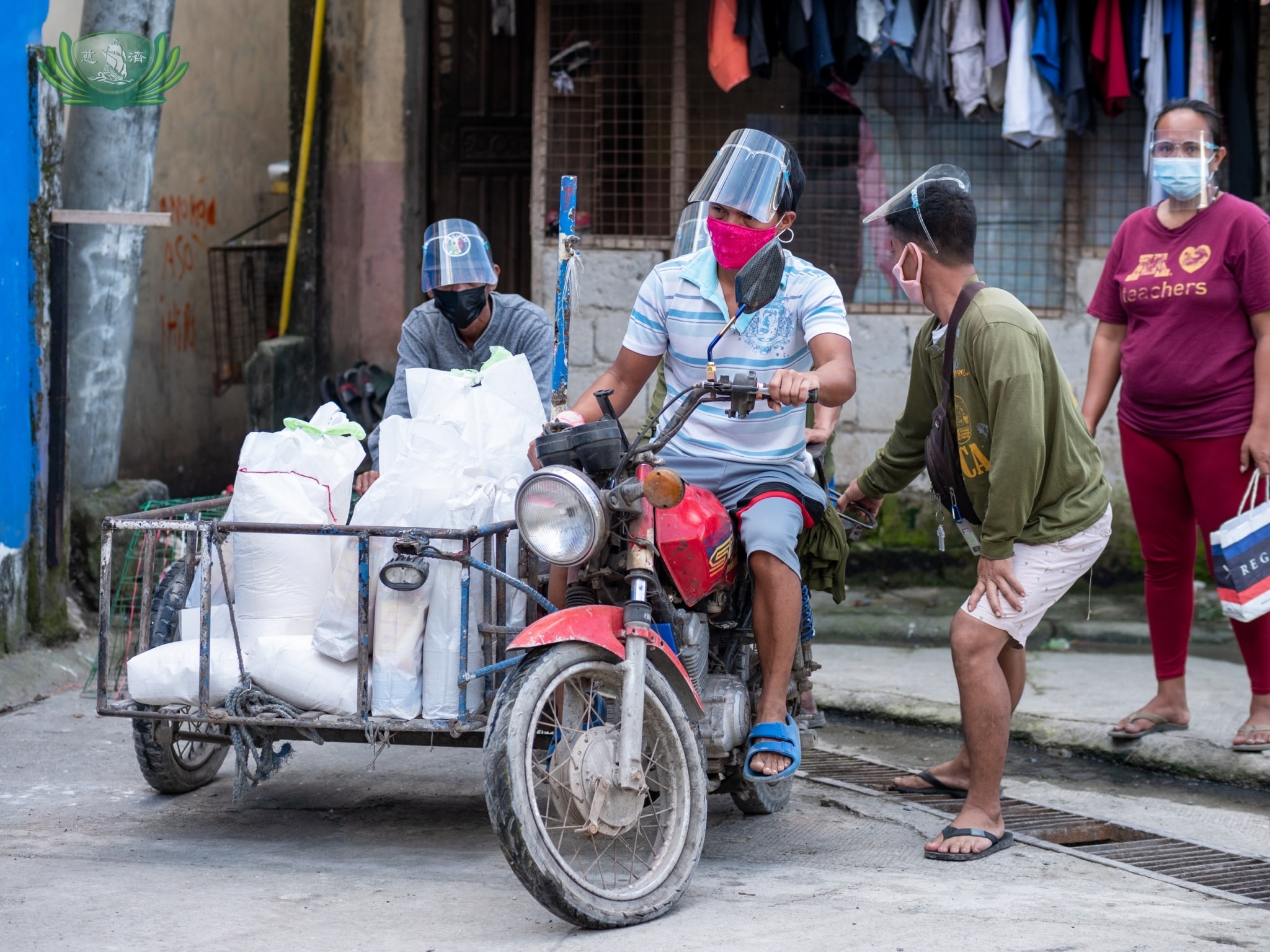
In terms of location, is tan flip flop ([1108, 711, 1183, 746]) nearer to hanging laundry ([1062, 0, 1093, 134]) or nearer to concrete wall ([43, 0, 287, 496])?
hanging laundry ([1062, 0, 1093, 134])

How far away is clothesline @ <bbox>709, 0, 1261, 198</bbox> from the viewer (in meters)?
7.14

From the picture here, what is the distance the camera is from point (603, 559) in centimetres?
354

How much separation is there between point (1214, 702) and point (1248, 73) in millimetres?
3418

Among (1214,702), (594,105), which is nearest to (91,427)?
(594,105)

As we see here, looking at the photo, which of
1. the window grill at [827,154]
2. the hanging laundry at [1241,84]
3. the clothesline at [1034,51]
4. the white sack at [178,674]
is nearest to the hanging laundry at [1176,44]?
the clothesline at [1034,51]

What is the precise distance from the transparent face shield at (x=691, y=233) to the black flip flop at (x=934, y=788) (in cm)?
190

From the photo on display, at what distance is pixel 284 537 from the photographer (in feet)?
12.7

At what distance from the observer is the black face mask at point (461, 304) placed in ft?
15.9

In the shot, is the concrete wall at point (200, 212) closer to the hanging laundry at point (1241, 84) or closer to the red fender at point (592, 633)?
the hanging laundry at point (1241, 84)

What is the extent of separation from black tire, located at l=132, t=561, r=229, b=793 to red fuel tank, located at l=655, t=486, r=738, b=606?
1304 millimetres

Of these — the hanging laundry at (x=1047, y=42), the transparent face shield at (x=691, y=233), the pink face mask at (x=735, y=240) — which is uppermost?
the hanging laundry at (x=1047, y=42)

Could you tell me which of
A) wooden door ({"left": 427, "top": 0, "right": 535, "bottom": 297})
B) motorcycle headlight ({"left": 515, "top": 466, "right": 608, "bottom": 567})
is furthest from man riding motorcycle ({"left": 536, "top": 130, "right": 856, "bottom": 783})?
wooden door ({"left": 427, "top": 0, "right": 535, "bottom": 297})

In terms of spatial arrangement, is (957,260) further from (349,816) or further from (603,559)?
(349,816)

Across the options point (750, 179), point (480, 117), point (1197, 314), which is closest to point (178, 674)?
point (750, 179)
